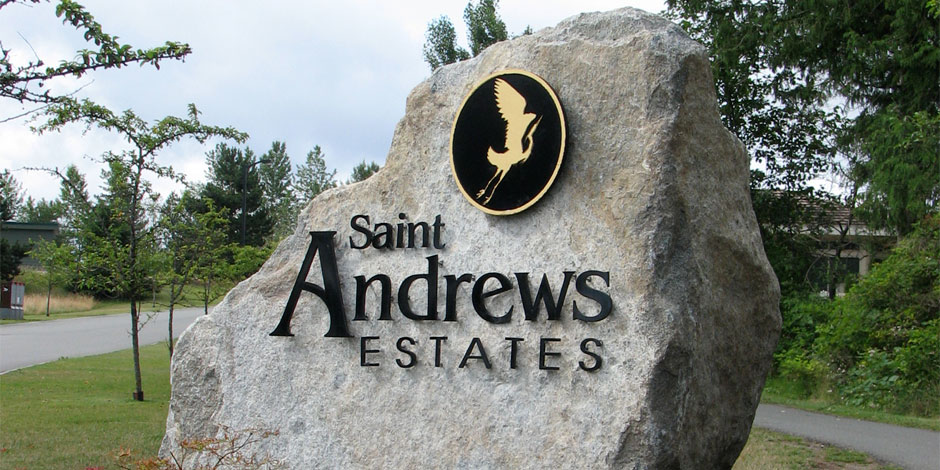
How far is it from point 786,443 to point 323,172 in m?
46.3

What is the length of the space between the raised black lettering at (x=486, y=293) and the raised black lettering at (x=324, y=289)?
94cm

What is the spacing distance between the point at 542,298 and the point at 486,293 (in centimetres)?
37

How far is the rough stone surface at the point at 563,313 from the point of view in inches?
188

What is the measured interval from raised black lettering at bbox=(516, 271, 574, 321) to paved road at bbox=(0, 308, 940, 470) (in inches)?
214

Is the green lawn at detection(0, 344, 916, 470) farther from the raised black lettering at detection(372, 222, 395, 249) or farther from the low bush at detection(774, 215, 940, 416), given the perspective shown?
the low bush at detection(774, 215, 940, 416)

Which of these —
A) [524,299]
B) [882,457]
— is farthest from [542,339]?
[882,457]

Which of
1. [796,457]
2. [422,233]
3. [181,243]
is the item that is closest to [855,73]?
[796,457]

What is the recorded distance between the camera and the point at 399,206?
223 inches

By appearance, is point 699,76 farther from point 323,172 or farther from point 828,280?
point 323,172

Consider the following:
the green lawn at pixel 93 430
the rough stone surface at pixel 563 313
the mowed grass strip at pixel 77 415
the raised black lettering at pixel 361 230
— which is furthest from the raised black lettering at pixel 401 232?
the mowed grass strip at pixel 77 415

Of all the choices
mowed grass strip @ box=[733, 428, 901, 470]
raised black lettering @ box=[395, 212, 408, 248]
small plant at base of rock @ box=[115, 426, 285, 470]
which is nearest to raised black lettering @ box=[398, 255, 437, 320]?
raised black lettering @ box=[395, 212, 408, 248]

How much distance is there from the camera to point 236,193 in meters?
43.1

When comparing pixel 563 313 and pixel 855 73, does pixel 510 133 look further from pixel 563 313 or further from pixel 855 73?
pixel 855 73

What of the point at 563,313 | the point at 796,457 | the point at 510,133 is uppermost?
the point at 510,133
